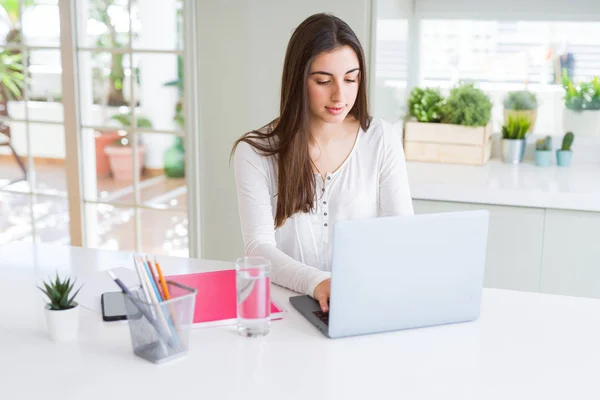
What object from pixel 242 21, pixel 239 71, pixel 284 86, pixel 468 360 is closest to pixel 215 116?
pixel 239 71

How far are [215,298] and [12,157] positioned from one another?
288 cm

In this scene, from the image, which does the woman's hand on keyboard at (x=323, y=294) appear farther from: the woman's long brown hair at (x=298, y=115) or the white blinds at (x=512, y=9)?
the white blinds at (x=512, y=9)

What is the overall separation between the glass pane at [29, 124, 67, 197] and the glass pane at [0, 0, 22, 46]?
1.45ft

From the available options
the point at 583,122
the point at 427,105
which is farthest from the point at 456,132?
the point at 583,122

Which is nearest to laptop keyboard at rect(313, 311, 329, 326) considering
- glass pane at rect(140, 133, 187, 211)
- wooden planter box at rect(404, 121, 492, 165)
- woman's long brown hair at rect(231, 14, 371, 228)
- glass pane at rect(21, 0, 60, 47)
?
woman's long brown hair at rect(231, 14, 371, 228)

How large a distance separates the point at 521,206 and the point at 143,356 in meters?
1.80

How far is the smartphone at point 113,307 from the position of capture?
5.02 ft

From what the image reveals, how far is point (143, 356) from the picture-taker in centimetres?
136

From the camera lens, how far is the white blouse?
6.49 feet

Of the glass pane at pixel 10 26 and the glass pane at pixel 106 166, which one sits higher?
the glass pane at pixel 10 26

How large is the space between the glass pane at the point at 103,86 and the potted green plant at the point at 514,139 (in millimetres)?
A: 1719

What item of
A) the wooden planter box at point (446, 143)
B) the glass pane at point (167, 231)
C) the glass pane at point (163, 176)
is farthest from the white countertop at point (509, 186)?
the glass pane at point (163, 176)

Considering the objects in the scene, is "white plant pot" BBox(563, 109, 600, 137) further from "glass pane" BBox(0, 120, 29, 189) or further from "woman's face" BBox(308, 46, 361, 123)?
"glass pane" BBox(0, 120, 29, 189)

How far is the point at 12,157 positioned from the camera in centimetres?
409
